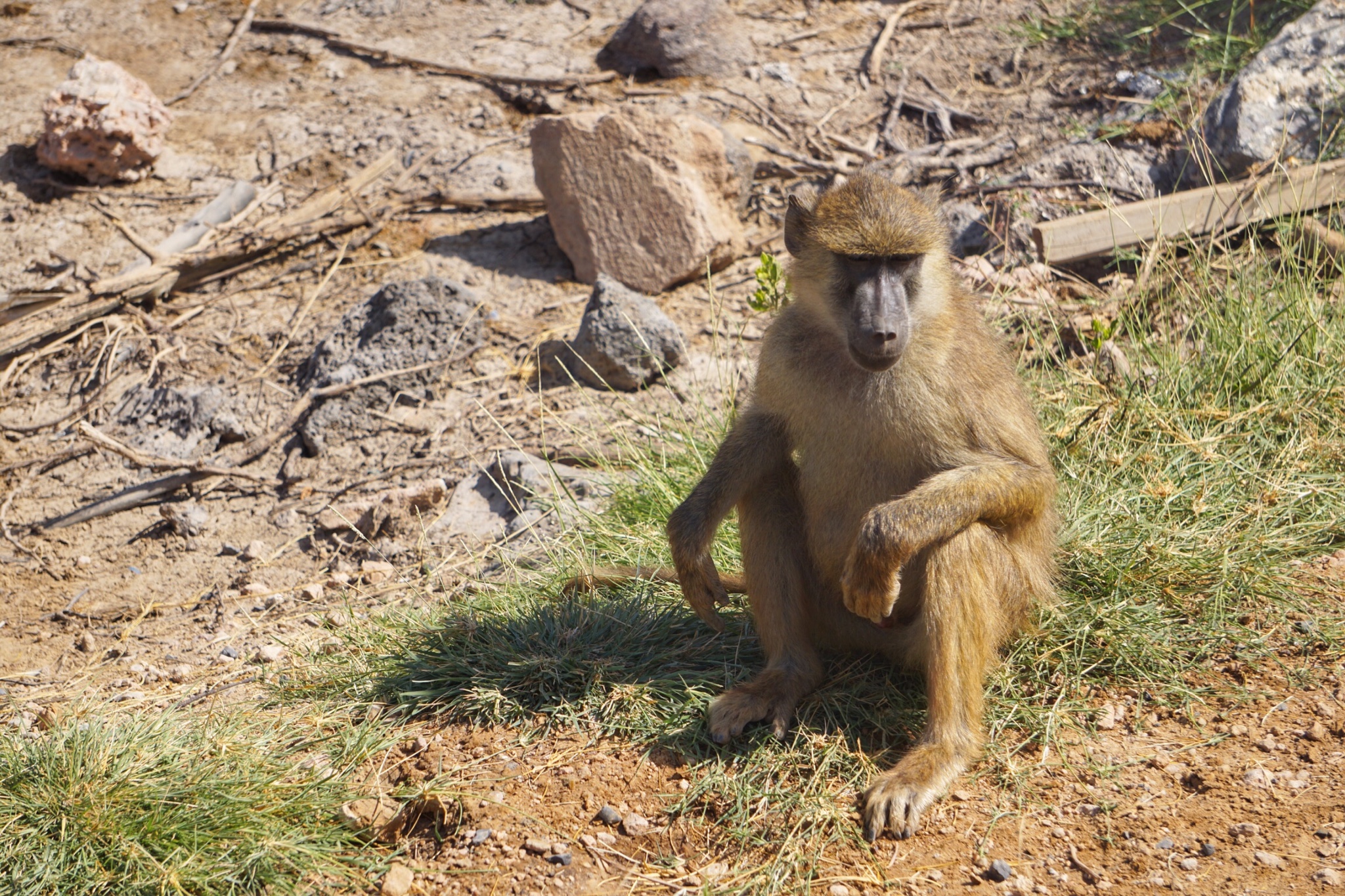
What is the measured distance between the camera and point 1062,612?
13.0ft

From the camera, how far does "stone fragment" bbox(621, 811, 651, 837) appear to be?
3.25 metres

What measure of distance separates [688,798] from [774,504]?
1.06 metres

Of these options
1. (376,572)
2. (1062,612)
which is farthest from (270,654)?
(1062,612)

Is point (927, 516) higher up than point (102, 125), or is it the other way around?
point (927, 516)

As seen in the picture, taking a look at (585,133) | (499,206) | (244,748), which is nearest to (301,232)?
(499,206)

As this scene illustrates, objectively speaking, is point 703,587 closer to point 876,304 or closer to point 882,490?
point 882,490

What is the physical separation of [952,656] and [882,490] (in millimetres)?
593

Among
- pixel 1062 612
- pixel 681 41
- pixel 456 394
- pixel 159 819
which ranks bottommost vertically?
pixel 456 394

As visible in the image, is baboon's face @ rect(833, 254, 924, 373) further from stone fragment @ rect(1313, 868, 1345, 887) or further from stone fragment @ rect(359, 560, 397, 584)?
stone fragment @ rect(359, 560, 397, 584)

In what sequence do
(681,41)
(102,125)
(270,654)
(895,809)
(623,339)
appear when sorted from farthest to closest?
1. (681,41)
2. (102,125)
3. (623,339)
4. (270,654)
5. (895,809)

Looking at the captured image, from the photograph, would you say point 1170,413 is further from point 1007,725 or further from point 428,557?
point 428,557

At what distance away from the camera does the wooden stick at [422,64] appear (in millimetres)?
8758

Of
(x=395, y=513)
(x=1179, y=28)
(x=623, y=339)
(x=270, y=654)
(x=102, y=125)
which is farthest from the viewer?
(x=1179, y=28)

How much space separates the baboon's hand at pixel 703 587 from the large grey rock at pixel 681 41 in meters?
6.17
